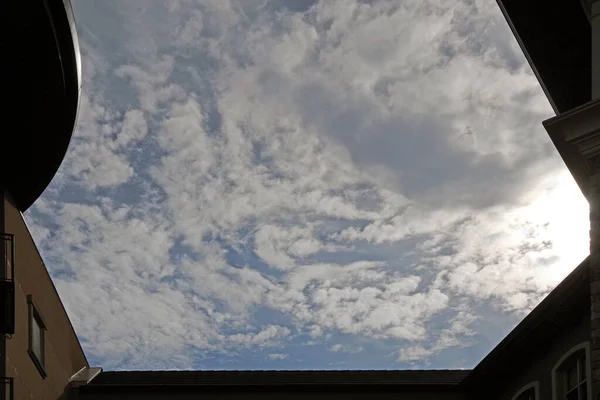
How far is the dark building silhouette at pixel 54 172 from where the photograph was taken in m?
16.6

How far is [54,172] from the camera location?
25.0 m

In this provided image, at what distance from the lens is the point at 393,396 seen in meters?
32.9

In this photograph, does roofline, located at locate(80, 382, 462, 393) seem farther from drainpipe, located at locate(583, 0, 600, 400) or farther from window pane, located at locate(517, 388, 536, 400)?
drainpipe, located at locate(583, 0, 600, 400)

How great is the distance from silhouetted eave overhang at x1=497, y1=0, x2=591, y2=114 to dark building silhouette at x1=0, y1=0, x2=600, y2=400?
22 mm

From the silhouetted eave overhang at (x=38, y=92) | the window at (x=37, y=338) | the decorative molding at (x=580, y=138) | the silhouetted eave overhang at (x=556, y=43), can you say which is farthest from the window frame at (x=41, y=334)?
the decorative molding at (x=580, y=138)

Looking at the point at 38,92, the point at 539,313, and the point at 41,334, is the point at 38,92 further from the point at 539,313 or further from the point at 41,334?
the point at 539,313

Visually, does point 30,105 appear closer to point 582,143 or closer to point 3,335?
point 3,335

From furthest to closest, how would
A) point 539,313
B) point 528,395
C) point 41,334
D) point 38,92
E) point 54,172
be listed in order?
point 41,334
point 54,172
point 528,395
point 38,92
point 539,313

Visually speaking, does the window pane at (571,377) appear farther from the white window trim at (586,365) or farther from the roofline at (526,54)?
the roofline at (526,54)

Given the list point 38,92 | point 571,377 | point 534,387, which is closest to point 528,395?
point 534,387

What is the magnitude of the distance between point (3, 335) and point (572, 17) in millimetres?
14277

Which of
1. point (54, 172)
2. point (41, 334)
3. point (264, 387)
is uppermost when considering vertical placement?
point (54, 172)

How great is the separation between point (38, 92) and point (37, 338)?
673 cm

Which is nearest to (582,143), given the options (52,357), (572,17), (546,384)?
(572,17)
